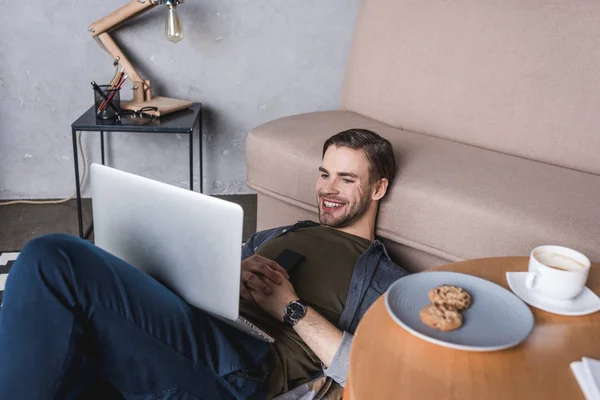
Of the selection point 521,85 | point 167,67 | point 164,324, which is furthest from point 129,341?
point 167,67

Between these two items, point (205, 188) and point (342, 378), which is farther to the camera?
point (205, 188)

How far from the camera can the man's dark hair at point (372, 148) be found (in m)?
1.64

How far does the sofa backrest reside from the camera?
183cm

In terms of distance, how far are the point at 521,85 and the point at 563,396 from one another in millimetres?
1391

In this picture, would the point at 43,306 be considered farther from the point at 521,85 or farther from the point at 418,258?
the point at 521,85

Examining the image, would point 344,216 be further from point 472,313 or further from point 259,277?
point 472,313

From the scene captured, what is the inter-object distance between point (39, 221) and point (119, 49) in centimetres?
80

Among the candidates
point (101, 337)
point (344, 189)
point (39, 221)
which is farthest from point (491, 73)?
point (39, 221)

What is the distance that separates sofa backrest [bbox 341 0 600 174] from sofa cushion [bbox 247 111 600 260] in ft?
0.28

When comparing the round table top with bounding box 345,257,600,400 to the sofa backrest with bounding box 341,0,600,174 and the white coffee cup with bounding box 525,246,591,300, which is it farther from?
the sofa backrest with bounding box 341,0,600,174

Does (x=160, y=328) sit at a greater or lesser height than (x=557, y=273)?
→ lesser

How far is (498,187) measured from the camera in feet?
5.32

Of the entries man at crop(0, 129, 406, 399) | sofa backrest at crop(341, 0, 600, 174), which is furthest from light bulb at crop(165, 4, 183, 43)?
man at crop(0, 129, 406, 399)

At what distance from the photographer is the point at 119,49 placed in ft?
7.97
